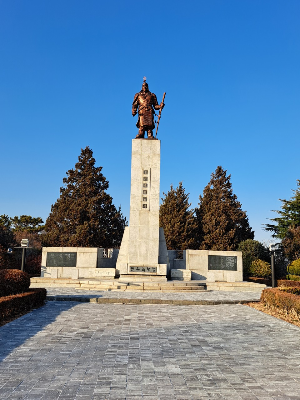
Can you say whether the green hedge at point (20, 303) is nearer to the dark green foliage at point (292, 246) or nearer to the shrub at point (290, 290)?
the shrub at point (290, 290)

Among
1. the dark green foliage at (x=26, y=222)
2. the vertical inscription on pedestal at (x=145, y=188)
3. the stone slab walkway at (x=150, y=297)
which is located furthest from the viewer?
the dark green foliage at (x=26, y=222)

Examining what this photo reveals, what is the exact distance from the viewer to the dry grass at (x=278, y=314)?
352 inches

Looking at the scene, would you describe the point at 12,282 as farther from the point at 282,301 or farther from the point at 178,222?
the point at 178,222

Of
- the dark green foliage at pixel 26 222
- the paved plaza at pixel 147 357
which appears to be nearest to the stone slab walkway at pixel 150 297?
the paved plaza at pixel 147 357

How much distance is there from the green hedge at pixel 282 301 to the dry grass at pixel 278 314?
10 cm

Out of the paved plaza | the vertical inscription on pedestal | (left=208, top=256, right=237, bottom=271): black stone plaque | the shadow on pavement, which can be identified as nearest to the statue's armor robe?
the vertical inscription on pedestal

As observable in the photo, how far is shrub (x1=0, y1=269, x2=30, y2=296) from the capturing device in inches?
391

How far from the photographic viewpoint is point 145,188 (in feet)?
63.1

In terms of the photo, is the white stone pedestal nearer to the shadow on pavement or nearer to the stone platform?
the stone platform

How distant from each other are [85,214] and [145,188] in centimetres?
1395

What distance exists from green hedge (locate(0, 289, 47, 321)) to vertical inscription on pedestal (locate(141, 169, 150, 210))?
888 centimetres

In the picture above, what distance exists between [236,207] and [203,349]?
31025 mm

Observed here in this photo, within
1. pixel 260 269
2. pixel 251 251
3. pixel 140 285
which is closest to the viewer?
pixel 140 285

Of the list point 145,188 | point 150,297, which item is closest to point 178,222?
point 145,188
